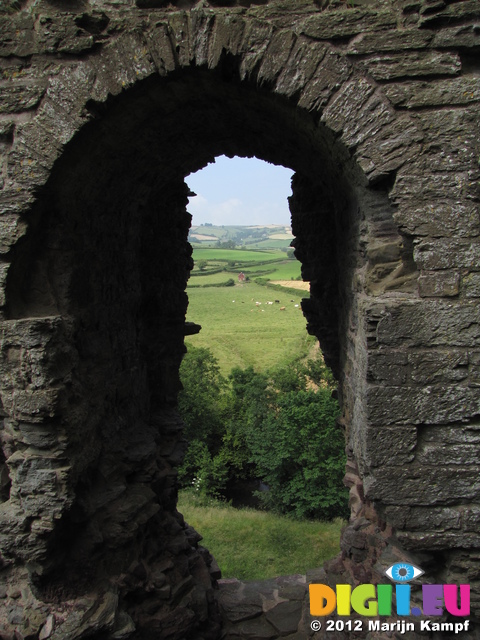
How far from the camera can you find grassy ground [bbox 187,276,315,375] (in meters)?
27.0

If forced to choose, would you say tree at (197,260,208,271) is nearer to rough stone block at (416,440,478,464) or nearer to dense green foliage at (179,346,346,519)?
dense green foliage at (179,346,346,519)

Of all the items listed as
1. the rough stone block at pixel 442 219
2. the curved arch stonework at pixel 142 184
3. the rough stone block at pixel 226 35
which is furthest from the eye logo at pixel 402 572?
the rough stone block at pixel 226 35

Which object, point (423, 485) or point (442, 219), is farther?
point (423, 485)

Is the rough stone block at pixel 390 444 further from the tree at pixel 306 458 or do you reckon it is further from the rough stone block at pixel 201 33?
the tree at pixel 306 458

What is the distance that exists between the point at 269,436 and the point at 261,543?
19.5 feet

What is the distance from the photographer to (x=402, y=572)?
319 centimetres

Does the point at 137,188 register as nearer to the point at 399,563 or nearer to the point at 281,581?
the point at 399,563

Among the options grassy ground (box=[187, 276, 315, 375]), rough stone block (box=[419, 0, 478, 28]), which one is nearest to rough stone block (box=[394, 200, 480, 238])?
rough stone block (box=[419, 0, 478, 28])

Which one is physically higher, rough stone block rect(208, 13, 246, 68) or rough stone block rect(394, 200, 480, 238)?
rough stone block rect(208, 13, 246, 68)

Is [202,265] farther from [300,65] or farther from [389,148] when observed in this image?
[389,148]

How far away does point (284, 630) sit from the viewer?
5.04 metres

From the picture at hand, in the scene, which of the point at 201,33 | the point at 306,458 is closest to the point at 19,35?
the point at 201,33

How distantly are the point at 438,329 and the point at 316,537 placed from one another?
7784 mm

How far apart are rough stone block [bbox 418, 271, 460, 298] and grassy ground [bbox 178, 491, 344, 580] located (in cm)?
618
